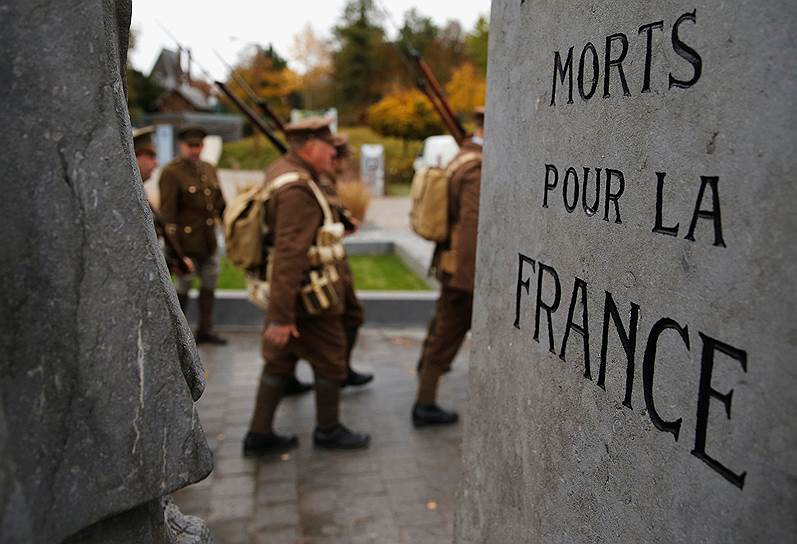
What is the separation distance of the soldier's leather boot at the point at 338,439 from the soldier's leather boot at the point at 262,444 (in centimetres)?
22

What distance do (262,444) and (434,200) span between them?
5.93ft

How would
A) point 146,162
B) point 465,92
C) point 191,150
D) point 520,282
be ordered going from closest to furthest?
point 520,282, point 146,162, point 191,150, point 465,92

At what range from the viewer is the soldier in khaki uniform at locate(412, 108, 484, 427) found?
466 cm

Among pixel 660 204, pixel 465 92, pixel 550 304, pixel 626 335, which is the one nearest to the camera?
pixel 660 204

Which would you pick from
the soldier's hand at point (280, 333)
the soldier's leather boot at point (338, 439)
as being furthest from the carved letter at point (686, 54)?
the soldier's leather boot at point (338, 439)

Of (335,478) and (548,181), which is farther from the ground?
(548,181)

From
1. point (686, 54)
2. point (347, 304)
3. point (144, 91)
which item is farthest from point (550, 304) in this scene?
point (144, 91)

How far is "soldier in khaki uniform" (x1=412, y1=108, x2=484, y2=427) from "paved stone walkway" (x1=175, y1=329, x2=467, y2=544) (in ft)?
0.65

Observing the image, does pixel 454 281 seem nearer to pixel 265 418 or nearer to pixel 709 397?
pixel 265 418

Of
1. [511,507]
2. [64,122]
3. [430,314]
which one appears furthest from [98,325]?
[430,314]

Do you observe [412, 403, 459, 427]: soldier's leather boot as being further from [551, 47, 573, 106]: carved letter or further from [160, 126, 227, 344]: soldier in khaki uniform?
[551, 47, 573, 106]: carved letter

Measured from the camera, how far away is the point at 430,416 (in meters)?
5.00

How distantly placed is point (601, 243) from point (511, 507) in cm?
94

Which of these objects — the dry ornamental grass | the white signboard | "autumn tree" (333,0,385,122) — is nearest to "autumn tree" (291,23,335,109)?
"autumn tree" (333,0,385,122)
